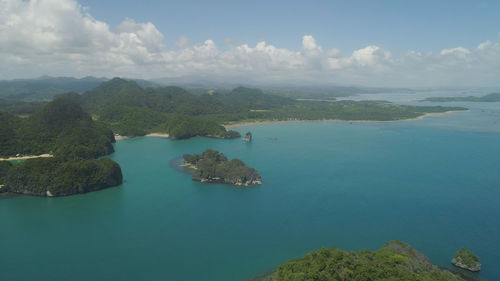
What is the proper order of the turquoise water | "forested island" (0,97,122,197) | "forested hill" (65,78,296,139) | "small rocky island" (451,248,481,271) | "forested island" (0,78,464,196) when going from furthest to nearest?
"forested hill" (65,78,296,139) < "forested island" (0,78,464,196) < "forested island" (0,97,122,197) < the turquoise water < "small rocky island" (451,248,481,271)

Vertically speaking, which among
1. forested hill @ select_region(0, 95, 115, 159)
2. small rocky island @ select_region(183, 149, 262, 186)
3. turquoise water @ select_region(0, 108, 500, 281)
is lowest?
turquoise water @ select_region(0, 108, 500, 281)

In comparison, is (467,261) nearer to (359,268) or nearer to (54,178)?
(359,268)

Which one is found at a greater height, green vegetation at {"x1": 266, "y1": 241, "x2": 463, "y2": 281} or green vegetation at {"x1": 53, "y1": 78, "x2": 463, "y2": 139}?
green vegetation at {"x1": 53, "y1": 78, "x2": 463, "y2": 139}

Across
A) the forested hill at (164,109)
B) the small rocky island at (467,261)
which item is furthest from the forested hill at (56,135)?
the small rocky island at (467,261)

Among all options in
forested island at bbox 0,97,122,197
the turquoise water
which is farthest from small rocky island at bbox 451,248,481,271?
forested island at bbox 0,97,122,197

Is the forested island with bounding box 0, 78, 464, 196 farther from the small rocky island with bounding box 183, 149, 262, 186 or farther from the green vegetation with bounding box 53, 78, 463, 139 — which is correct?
the green vegetation with bounding box 53, 78, 463, 139

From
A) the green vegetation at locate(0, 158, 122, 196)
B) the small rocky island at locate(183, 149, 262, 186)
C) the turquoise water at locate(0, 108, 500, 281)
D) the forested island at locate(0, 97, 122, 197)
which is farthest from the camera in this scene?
the small rocky island at locate(183, 149, 262, 186)

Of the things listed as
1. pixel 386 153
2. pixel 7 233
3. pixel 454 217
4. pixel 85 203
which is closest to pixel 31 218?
pixel 7 233
